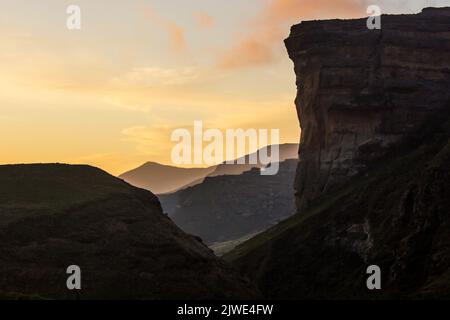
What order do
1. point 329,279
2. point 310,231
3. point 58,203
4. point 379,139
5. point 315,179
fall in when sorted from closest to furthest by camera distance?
point 58,203 → point 329,279 → point 310,231 → point 379,139 → point 315,179

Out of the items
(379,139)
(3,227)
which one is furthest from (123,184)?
(379,139)

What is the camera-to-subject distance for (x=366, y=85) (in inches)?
4899

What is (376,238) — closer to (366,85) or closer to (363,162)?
(363,162)

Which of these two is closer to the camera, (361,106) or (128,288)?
(128,288)

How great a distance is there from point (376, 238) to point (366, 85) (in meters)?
44.0

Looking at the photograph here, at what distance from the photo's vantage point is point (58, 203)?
70.2 m

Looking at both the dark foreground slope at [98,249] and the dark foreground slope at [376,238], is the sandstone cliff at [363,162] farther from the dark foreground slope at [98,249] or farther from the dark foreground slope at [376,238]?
the dark foreground slope at [98,249]

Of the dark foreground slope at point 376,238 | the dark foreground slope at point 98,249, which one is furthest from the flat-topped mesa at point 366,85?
the dark foreground slope at point 98,249

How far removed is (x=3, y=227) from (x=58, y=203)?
26.8 feet

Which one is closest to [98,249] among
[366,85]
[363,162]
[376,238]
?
[376,238]


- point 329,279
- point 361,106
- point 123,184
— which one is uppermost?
point 361,106

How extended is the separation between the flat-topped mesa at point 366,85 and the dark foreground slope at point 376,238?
171 inches

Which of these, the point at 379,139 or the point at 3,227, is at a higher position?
the point at 379,139

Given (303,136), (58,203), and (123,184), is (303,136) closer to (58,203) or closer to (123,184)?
(123,184)
